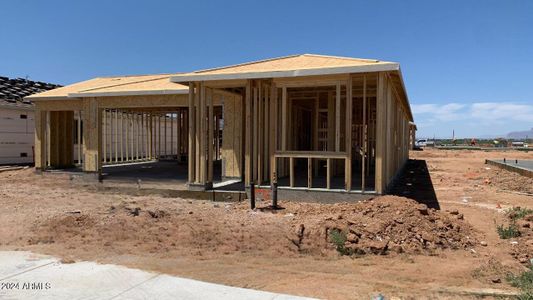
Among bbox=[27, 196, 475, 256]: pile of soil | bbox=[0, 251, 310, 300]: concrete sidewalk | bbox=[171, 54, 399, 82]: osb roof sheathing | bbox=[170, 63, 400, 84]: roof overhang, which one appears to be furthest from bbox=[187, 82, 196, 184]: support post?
bbox=[0, 251, 310, 300]: concrete sidewalk

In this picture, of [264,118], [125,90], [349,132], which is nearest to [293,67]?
[264,118]

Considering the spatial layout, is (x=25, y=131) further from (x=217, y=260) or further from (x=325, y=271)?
(x=325, y=271)

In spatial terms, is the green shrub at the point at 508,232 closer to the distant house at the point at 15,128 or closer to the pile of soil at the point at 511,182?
the pile of soil at the point at 511,182

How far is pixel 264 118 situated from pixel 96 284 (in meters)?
7.55

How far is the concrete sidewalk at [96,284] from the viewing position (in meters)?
5.11

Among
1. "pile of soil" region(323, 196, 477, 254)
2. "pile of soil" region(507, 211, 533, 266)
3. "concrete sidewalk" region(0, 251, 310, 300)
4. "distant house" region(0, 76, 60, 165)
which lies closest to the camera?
"concrete sidewalk" region(0, 251, 310, 300)

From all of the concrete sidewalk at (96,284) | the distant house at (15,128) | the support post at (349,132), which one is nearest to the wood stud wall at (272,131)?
the support post at (349,132)

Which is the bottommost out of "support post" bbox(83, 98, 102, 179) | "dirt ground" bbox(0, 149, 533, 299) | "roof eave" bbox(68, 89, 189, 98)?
"dirt ground" bbox(0, 149, 533, 299)

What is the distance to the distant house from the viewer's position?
72.2ft

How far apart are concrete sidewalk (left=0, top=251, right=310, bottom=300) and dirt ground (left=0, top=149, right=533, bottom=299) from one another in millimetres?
337

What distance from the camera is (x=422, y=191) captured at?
15234mm

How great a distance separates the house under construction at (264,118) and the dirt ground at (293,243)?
4.73 feet

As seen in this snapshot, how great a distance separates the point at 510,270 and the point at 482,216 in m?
4.34

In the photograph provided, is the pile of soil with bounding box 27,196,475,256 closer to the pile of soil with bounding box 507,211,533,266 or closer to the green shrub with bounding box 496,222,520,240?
the green shrub with bounding box 496,222,520,240
